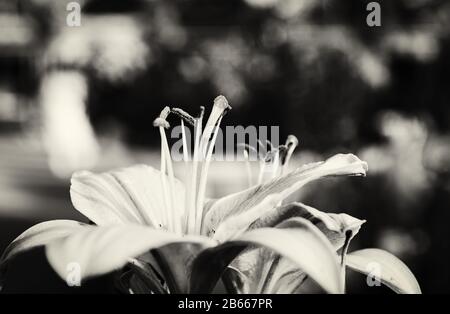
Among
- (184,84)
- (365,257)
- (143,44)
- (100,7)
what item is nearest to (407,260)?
(184,84)

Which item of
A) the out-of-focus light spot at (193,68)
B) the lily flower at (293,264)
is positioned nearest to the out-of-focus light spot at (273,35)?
the out-of-focus light spot at (193,68)

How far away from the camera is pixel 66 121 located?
137 cm

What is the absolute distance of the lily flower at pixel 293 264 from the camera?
41 centimetres

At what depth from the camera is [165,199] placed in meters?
0.49

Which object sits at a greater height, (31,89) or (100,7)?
(100,7)

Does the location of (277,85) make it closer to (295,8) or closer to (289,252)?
(295,8)

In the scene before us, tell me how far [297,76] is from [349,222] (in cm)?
92

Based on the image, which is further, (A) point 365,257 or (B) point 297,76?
(B) point 297,76

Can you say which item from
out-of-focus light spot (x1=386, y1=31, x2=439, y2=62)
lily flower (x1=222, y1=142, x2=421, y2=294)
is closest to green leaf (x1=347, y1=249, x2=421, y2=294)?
lily flower (x1=222, y1=142, x2=421, y2=294)

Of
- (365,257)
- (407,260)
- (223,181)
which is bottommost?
(407,260)

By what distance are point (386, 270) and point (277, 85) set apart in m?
0.88

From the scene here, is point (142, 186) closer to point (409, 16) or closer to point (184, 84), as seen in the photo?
point (184, 84)

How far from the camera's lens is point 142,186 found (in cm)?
50

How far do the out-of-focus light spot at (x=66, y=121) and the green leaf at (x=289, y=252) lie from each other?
981 mm
